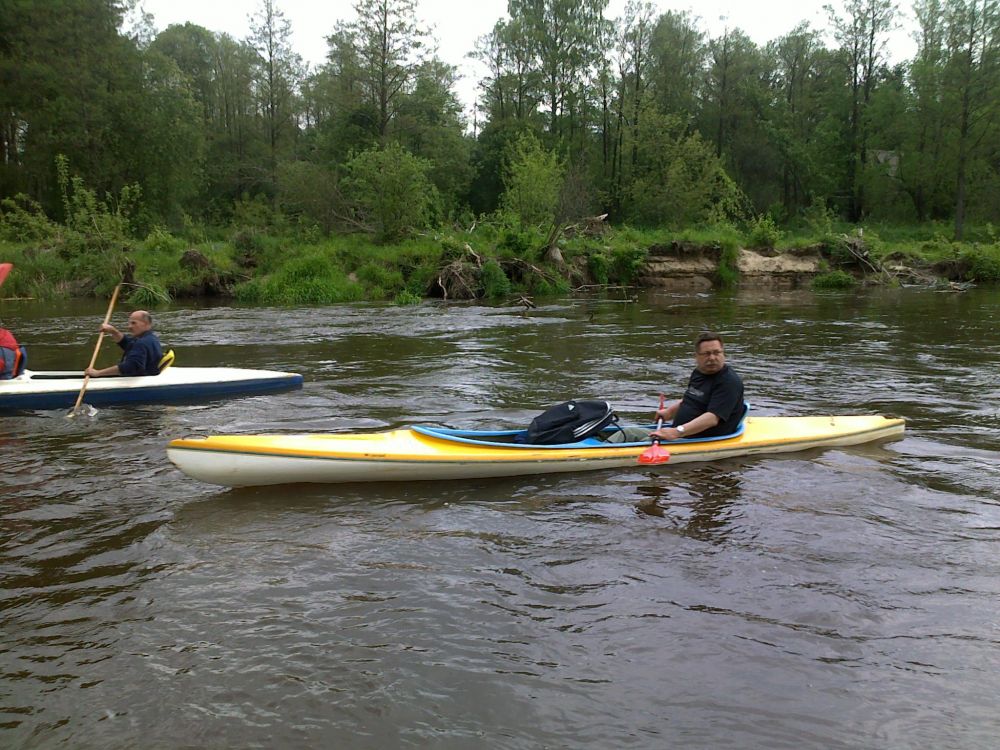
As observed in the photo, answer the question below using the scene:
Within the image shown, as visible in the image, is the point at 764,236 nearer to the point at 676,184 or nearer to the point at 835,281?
the point at 835,281

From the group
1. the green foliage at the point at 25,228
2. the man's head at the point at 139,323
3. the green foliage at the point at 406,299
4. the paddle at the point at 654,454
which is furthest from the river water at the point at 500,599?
the green foliage at the point at 25,228

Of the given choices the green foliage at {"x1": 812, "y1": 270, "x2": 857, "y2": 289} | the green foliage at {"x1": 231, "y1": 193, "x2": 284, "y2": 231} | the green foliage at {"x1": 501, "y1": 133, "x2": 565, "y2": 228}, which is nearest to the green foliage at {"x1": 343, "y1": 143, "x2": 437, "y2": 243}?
the green foliage at {"x1": 501, "y1": 133, "x2": 565, "y2": 228}

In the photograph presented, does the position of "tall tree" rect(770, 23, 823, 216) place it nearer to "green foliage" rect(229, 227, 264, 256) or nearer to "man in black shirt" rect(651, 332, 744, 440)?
"green foliage" rect(229, 227, 264, 256)

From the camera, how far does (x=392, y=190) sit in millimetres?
22859

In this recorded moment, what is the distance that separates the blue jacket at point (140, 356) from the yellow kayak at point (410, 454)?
3.33 meters

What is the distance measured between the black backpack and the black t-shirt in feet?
2.07

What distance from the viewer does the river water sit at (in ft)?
9.37

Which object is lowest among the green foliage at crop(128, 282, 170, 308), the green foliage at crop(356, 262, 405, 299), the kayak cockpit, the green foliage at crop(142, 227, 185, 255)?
the kayak cockpit

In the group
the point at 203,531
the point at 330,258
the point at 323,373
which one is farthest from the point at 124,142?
the point at 203,531

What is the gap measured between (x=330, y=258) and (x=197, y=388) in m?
14.0

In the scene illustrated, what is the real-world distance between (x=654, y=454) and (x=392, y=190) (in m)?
18.9

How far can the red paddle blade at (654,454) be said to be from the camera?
5488 mm

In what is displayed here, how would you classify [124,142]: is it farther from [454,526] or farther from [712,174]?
[454,526]

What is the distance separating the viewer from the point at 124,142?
27.7 m
